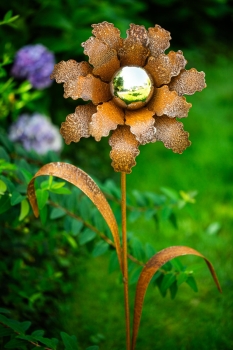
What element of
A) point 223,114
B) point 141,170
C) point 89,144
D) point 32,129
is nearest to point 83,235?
point 32,129

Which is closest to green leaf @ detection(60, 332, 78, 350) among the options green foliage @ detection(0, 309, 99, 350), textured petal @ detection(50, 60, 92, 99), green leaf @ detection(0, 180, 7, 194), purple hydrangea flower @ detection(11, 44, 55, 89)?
green foliage @ detection(0, 309, 99, 350)

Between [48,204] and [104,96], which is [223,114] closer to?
[48,204]

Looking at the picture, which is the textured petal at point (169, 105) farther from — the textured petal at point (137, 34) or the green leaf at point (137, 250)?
the green leaf at point (137, 250)

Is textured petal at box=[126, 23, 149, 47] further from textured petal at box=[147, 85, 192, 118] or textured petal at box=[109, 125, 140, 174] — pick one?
textured petal at box=[109, 125, 140, 174]

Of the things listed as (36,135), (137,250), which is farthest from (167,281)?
(36,135)

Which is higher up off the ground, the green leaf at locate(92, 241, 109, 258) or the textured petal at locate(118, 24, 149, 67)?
the textured petal at locate(118, 24, 149, 67)

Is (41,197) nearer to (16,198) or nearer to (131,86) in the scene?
(16,198)
